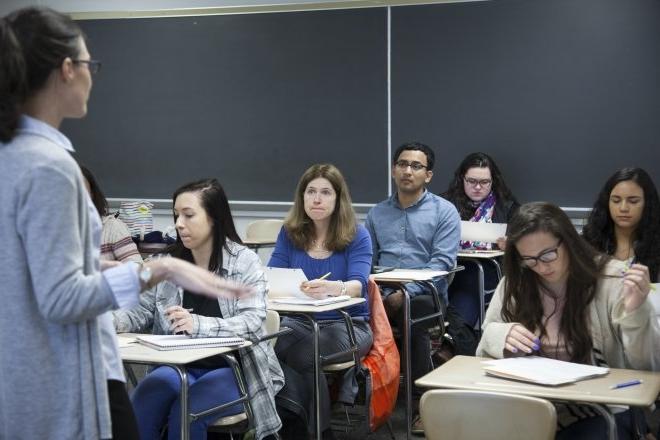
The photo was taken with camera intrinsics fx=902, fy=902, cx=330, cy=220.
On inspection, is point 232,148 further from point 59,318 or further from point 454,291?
point 59,318

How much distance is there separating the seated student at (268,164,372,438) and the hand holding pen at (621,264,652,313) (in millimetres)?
1583

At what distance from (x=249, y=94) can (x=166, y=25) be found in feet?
2.88

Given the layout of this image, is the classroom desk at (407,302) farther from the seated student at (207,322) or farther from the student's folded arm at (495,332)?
the student's folded arm at (495,332)

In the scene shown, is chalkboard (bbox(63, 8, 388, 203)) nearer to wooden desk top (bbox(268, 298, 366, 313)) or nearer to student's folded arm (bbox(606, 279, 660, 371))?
wooden desk top (bbox(268, 298, 366, 313))

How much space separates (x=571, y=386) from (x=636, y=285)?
364 millimetres

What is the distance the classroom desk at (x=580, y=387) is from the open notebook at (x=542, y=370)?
0.7 inches

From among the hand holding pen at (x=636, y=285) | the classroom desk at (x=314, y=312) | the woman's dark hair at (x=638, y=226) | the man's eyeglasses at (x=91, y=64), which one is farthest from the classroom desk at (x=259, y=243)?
the man's eyeglasses at (x=91, y=64)

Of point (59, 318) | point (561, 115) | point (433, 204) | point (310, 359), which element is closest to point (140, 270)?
point (59, 318)

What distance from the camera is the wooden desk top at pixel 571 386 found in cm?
242

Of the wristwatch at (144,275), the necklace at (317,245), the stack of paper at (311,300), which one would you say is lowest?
the stack of paper at (311,300)

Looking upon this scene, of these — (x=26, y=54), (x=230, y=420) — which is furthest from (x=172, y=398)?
(x=26, y=54)

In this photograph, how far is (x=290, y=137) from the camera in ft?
22.2

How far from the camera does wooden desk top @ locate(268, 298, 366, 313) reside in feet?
12.4

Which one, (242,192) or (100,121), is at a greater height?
(100,121)
